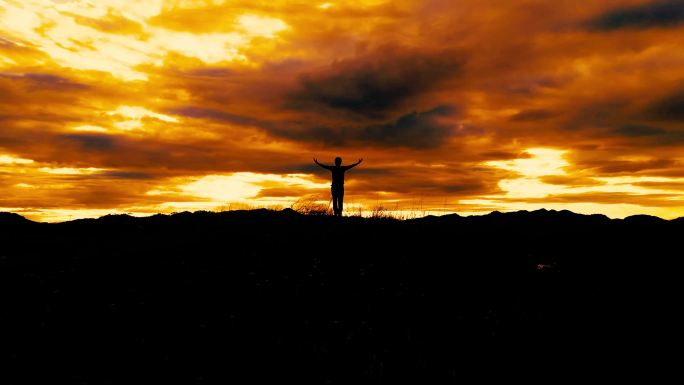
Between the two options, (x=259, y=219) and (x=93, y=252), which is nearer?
(x=93, y=252)

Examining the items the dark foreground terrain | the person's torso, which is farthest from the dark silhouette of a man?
→ the dark foreground terrain

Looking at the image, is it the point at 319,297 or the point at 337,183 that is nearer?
the point at 319,297

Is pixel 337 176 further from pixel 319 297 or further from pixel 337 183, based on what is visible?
pixel 319 297

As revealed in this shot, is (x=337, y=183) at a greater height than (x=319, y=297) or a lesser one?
greater

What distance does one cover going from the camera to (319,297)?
36.9ft

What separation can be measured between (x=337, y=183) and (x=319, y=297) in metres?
11.0

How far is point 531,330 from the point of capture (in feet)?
33.4

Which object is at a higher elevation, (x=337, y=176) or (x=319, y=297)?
(x=337, y=176)

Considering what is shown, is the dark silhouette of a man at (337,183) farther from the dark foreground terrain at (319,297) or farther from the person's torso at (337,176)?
the dark foreground terrain at (319,297)

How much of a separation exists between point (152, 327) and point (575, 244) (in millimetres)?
9447

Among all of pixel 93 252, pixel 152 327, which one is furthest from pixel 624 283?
pixel 93 252

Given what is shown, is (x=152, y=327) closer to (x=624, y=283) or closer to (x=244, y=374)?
(x=244, y=374)

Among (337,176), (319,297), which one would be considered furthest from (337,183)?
(319,297)

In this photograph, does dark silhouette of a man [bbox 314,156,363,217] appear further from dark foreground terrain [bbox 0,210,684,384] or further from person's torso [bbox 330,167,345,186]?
dark foreground terrain [bbox 0,210,684,384]
